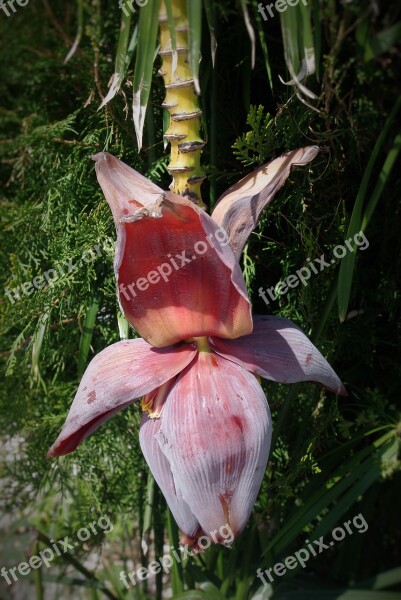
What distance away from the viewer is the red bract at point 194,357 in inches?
14.0

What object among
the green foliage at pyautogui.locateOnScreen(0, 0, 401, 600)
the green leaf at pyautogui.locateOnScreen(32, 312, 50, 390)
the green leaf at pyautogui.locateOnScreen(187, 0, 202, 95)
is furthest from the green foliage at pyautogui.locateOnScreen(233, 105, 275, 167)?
the green leaf at pyautogui.locateOnScreen(32, 312, 50, 390)

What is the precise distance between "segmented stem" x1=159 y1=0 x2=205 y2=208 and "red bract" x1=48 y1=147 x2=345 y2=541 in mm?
21

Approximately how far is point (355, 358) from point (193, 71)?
382 mm

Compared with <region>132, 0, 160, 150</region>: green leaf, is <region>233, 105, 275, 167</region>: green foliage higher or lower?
lower

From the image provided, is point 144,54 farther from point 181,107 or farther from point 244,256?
point 244,256

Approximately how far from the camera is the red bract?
356 mm

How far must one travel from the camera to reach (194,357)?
387 millimetres

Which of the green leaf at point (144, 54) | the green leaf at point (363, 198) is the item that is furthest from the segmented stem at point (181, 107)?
the green leaf at point (363, 198)

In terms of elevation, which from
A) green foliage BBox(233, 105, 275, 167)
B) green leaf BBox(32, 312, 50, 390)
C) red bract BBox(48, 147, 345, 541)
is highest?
green foliage BBox(233, 105, 275, 167)

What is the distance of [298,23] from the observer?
0.37m

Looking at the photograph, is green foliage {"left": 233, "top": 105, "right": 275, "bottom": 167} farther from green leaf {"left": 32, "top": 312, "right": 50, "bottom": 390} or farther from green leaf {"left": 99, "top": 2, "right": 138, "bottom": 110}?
green leaf {"left": 32, "top": 312, "right": 50, "bottom": 390}

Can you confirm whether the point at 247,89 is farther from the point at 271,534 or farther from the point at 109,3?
the point at 271,534

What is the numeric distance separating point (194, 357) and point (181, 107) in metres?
0.15

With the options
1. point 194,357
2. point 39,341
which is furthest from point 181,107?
point 39,341
